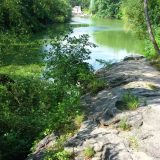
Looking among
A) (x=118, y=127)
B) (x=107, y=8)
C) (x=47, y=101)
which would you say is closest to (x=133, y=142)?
(x=118, y=127)

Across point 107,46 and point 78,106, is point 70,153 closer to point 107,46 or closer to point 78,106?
point 78,106

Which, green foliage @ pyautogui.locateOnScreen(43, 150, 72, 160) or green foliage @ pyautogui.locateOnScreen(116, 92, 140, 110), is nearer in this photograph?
green foliage @ pyautogui.locateOnScreen(43, 150, 72, 160)

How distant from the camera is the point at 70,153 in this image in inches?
372

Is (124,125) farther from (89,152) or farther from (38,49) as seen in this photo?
(38,49)

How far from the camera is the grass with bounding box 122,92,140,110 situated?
11.0 meters

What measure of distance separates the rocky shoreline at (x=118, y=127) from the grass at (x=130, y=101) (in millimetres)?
137

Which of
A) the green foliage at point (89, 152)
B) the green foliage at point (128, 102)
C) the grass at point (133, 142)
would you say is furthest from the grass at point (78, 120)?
the grass at point (133, 142)

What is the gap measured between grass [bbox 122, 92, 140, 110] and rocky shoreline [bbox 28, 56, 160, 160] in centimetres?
14

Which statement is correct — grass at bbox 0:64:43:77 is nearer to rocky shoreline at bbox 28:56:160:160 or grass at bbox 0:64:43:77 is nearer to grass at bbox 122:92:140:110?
rocky shoreline at bbox 28:56:160:160

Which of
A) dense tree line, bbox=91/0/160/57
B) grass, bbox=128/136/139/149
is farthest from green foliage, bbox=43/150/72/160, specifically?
dense tree line, bbox=91/0/160/57

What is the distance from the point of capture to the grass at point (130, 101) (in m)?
11.0

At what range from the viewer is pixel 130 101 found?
37.1ft

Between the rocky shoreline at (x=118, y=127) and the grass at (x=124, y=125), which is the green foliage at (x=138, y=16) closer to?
the rocky shoreline at (x=118, y=127)

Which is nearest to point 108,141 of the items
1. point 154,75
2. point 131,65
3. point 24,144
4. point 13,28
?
point 24,144
